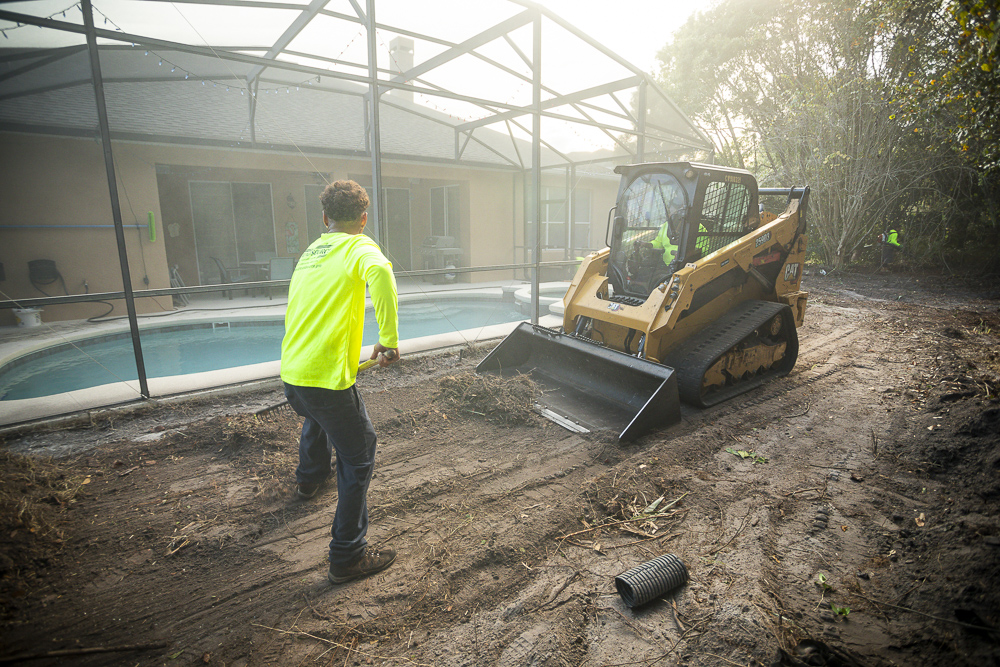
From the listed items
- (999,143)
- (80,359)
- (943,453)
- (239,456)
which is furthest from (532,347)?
(999,143)

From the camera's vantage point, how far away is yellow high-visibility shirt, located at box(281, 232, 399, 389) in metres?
2.19

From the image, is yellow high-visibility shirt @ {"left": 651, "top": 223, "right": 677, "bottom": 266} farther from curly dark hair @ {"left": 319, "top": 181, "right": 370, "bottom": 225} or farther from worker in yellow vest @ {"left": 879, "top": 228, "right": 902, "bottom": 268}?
worker in yellow vest @ {"left": 879, "top": 228, "right": 902, "bottom": 268}

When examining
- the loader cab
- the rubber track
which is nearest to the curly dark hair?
the rubber track

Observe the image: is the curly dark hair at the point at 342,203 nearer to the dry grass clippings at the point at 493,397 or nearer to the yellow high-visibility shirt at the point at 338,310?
the yellow high-visibility shirt at the point at 338,310

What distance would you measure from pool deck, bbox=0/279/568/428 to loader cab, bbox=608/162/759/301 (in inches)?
86.5

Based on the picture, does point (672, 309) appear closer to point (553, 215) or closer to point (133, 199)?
point (133, 199)

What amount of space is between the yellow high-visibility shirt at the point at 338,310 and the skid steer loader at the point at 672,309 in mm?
2215

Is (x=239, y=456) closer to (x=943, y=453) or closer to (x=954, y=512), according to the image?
(x=954, y=512)

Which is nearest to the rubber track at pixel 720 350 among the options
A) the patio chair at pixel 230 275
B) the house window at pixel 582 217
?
the patio chair at pixel 230 275

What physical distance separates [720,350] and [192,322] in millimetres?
7542

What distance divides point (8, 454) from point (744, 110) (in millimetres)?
18958

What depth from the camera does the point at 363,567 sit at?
235cm

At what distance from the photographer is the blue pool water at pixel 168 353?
596 cm

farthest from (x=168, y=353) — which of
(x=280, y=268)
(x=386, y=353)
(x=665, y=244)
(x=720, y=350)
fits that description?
(x=720, y=350)
